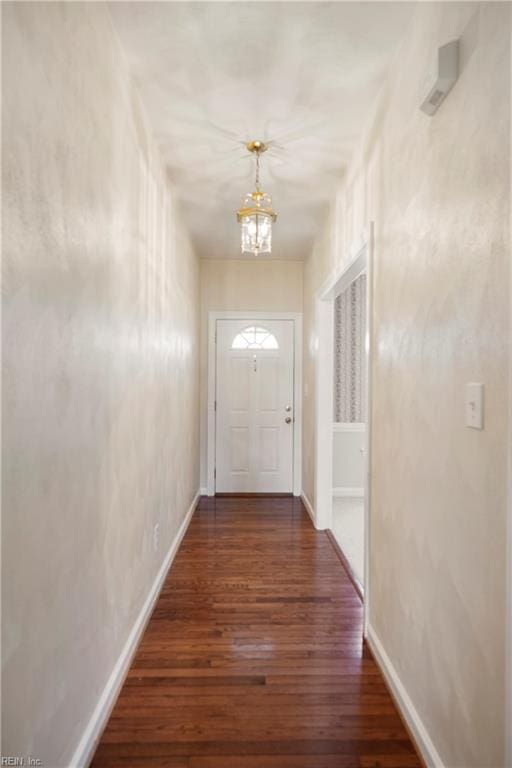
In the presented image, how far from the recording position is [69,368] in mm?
1242

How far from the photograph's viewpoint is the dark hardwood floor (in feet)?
4.72

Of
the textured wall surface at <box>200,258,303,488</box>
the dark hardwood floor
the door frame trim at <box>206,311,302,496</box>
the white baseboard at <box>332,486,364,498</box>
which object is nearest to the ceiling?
the textured wall surface at <box>200,258,303,488</box>

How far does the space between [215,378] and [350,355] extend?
160 centimetres

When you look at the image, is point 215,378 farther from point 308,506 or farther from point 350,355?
point 308,506

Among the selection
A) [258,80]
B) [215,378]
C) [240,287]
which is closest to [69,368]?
Result: [258,80]

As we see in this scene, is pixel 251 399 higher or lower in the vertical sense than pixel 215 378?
lower

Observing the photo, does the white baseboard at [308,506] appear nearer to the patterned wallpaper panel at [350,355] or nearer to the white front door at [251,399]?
the white front door at [251,399]

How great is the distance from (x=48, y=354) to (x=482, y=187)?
48.9 inches

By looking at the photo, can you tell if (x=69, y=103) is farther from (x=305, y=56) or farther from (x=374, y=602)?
(x=374, y=602)

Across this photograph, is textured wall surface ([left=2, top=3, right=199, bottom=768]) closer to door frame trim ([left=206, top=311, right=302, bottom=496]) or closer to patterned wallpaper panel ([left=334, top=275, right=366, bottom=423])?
door frame trim ([left=206, top=311, right=302, bottom=496])

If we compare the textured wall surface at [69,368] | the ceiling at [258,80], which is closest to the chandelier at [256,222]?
the ceiling at [258,80]

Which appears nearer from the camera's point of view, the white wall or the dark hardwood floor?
the dark hardwood floor

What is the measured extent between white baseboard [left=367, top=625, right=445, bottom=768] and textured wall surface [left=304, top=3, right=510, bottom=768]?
37 millimetres

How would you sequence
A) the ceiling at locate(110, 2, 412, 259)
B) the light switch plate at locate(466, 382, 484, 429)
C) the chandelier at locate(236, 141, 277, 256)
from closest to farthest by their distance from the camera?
the light switch plate at locate(466, 382, 484, 429) < the ceiling at locate(110, 2, 412, 259) < the chandelier at locate(236, 141, 277, 256)
